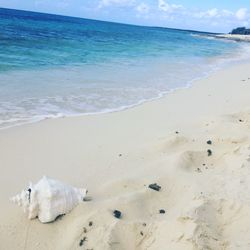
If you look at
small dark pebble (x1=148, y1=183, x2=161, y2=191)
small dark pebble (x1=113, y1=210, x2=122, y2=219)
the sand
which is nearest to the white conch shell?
the sand

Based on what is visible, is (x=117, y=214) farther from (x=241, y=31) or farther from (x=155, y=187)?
(x=241, y=31)

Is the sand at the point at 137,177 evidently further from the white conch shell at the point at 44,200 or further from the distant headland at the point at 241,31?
the distant headland at the point at 241,31

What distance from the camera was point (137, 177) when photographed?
5.00 m

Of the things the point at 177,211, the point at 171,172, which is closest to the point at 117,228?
the point at 177,211

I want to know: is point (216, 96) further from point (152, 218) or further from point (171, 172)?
point (152, 218)

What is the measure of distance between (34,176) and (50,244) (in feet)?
4.64

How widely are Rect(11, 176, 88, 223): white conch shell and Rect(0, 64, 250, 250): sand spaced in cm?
10

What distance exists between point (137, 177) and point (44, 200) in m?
1.50

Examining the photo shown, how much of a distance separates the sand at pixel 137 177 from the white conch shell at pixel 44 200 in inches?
4.0

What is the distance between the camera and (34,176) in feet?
16.2

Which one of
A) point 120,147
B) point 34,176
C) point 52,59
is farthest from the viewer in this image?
point 52,59

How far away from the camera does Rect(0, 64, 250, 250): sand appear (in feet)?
12.3

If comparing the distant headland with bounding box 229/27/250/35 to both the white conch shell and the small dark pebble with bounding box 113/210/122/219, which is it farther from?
the white conch shell

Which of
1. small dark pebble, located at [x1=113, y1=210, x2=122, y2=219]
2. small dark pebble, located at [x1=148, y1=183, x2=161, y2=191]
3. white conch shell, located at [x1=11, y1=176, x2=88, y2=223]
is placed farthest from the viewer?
small dark pebble, located at [x1=148, y1=183, x2=161, y2=191]
